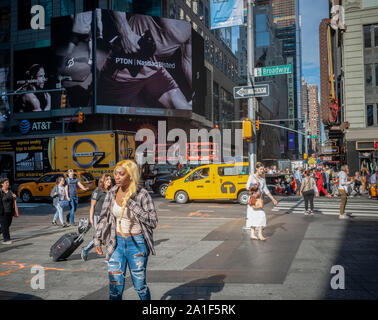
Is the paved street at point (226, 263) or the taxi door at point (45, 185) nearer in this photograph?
the paved street at point (226, 263)

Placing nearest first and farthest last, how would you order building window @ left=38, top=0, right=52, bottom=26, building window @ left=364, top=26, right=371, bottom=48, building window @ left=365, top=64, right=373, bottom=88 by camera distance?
building window @ left=365, top=64, right=373, bottom=88, building window @ left=364, top=26, right=371, bottom=48, building window @ left=38, top=0, right=52, bottom=26

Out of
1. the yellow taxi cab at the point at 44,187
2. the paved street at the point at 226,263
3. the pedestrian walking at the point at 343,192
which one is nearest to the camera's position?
the paved street at the point at 226,263

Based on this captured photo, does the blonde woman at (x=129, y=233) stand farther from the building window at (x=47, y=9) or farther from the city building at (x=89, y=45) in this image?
the building window at (x=47, y=9)

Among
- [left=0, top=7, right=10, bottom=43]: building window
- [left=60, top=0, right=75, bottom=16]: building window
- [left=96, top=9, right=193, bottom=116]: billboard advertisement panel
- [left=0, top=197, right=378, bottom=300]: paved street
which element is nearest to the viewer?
[left=0, top=197, right=378, bottom=300]: paved street

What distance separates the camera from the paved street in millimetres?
5301

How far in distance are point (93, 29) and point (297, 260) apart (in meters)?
38.5

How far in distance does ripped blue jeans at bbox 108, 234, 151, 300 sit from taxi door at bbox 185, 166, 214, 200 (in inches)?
551

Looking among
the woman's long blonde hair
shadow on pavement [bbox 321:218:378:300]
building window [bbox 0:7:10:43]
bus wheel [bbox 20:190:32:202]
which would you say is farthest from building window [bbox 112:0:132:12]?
the woman's long blonde hair

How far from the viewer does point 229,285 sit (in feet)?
18.2

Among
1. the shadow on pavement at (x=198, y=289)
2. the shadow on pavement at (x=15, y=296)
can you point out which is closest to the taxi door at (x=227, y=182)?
the shadow on pavement at (x=198, y=289)

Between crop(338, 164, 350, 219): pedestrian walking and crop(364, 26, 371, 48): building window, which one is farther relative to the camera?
crop(364, 26, 371, 48): building window

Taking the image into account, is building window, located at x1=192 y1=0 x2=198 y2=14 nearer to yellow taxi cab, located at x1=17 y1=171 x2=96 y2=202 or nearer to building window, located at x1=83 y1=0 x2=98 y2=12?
building window, located at x1=83 y1=0 x2=98 y2=12

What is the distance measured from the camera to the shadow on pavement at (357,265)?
513cm

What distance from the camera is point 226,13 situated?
39.1 ft
